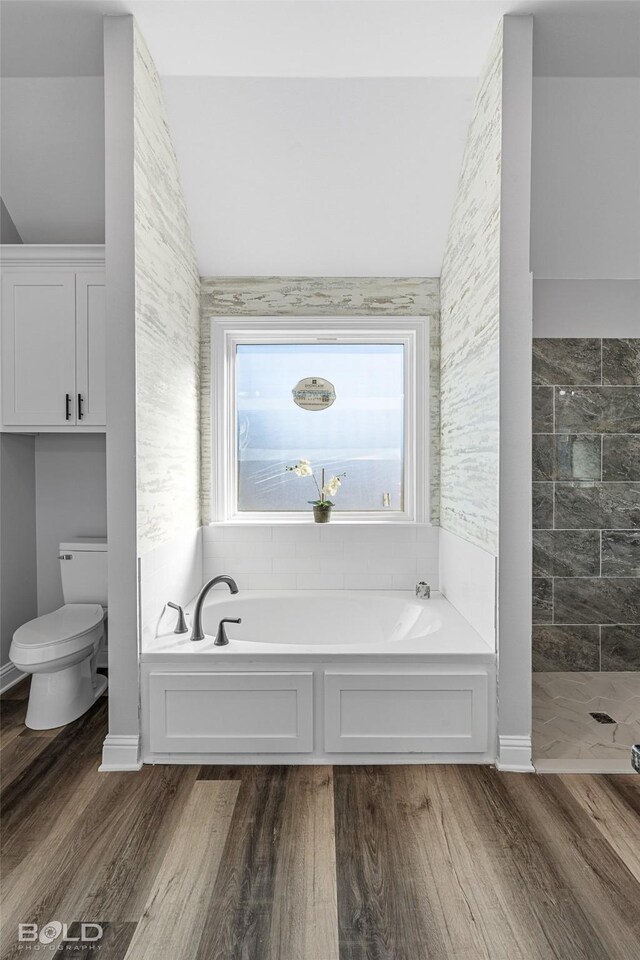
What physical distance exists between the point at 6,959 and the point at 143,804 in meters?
0.67

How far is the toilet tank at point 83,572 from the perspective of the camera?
322 centimetres

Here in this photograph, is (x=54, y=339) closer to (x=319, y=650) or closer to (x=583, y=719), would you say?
(x=319, y=650)

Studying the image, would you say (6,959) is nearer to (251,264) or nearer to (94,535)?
(94,535)

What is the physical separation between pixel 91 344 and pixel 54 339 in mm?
193

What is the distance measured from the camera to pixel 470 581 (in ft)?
9.23

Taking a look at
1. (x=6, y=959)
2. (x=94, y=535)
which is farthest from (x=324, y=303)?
(x=6, y=959)

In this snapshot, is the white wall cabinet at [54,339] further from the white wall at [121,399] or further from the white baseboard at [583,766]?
the white baseboard at [583,766]

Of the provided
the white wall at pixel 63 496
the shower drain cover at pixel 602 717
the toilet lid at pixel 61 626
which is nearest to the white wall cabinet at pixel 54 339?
the white wall at pixel 63 496

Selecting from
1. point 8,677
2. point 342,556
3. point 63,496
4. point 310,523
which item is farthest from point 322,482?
point 8,677

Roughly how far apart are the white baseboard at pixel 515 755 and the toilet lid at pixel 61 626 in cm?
192

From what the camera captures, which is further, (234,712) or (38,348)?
(38,348)

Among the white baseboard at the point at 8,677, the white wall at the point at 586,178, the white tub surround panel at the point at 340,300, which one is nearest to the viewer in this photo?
the white wall at the point at 586,178

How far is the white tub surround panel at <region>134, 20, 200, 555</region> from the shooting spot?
2.42 m

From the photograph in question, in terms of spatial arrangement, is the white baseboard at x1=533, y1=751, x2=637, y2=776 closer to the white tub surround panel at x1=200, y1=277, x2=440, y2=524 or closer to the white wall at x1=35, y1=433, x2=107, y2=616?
the white tub surround panel at x1=200, y1=277, x2=440, y2=524
